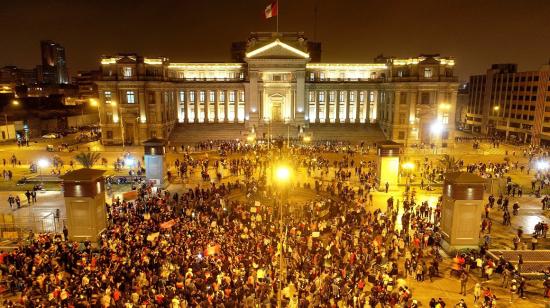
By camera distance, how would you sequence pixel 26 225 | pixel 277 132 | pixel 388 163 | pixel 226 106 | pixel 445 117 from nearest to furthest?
pixel 26 225, pixel 388 163, pixel 445 117, pixel 277 132, pixel 226 106

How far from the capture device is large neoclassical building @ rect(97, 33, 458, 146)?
6631cm

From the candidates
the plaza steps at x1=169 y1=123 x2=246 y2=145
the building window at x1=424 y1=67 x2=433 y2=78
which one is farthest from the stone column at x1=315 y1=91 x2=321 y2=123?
the building window at x1=424 y1=67 x2=433 y2=78

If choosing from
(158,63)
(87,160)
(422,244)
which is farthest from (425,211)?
(158,63)

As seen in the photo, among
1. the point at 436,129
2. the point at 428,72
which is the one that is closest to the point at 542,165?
the point at 436,129

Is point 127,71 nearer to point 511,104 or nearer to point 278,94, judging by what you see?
point 278,94

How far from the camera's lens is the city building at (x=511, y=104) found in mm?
71875

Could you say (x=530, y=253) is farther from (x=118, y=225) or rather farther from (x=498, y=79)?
(x=498, y=79)

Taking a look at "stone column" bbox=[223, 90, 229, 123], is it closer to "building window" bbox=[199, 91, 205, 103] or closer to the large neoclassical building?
the large neoclassical building

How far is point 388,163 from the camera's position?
3706 centimetres

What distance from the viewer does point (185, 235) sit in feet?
71.8

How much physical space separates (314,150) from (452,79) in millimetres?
30740

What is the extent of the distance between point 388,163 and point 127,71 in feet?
155

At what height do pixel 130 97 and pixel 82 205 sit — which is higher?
pixel 130 97

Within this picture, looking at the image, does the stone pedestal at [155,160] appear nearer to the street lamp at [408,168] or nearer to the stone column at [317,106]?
the street lamp at [408,168]
